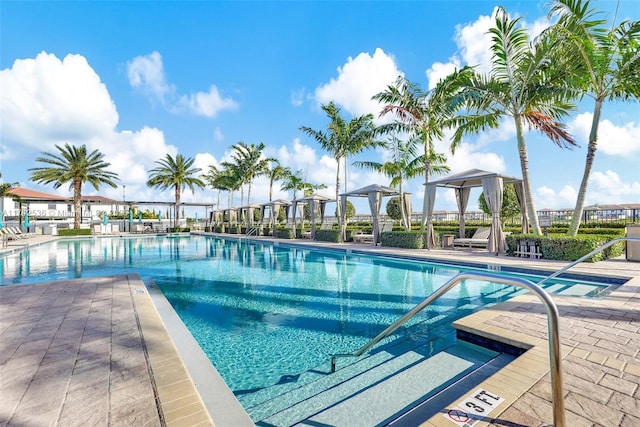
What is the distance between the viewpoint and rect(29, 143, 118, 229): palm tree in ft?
79.8

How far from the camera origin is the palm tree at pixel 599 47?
7840 mm

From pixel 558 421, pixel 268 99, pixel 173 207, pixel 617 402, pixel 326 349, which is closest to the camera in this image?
pixel 558 421

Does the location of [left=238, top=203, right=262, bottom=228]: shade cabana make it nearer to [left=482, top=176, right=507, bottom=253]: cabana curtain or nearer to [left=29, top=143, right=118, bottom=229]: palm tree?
[left=29, top=143, right=118, bottom=229]: palm tree

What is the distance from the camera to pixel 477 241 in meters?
12.0

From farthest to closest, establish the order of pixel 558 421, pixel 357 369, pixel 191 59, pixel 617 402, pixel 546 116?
pixel 191 59 < pixel 546 116 < pixel 357 369 < pixel 617 402 < pixel 558 421

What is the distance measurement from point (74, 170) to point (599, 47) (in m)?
33.1

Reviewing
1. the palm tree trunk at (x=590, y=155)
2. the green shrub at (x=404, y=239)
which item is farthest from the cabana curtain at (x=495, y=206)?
the green shrub at (x=404, y=239)

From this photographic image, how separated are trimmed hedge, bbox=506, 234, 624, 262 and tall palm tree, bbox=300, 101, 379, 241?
391 inches

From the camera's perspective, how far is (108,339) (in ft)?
11.1

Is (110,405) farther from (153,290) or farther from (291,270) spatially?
(291,270)

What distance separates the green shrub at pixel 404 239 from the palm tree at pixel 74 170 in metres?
25.3

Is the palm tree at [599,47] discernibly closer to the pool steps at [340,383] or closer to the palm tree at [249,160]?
the pool steps at [340,383]

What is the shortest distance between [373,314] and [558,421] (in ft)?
11.9

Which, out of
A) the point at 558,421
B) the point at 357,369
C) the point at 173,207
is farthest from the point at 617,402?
the point at 173,207
